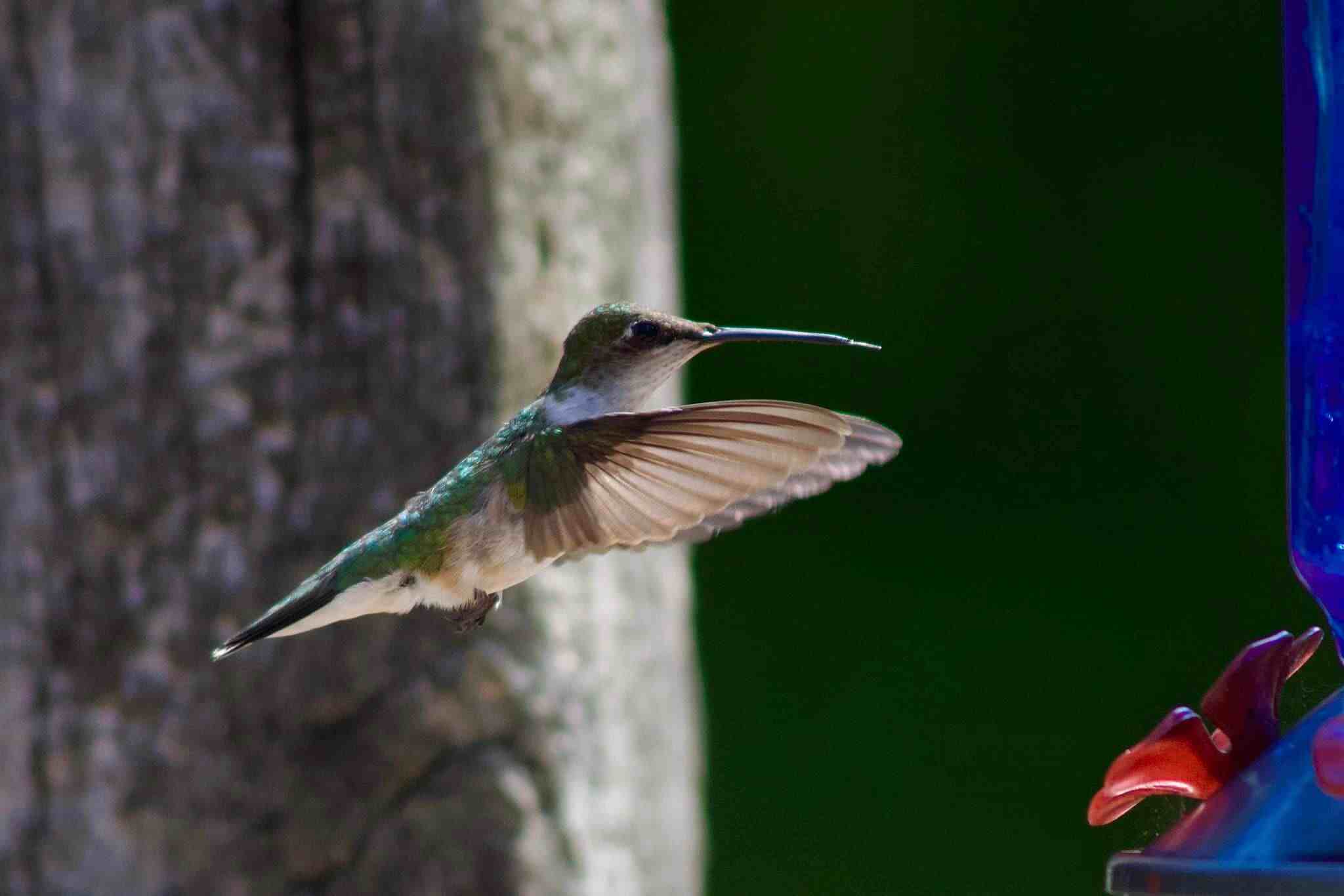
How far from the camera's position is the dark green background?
518cm

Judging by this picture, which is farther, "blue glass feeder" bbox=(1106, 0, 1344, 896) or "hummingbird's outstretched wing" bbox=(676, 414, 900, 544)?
"hummingbird's outstretched wing" bbox=(676, 414, 900, 544)

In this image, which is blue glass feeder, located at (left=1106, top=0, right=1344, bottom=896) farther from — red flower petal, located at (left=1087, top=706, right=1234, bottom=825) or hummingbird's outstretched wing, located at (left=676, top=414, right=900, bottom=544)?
hummingbird's outstretched wing, located at (left=676, top=414, right=900, bottom=544)

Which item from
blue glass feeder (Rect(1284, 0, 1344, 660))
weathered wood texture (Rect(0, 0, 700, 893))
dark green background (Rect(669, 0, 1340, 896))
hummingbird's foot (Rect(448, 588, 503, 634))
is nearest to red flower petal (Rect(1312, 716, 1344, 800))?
blue glass feeder (Rect(1284, 0, 1344, 660))

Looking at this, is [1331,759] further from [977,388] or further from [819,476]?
[977,388]

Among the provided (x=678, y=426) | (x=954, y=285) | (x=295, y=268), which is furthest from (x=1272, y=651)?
(x=954, y=285)

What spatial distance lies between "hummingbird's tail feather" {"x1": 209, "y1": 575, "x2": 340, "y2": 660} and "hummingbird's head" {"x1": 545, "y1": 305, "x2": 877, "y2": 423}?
354mm

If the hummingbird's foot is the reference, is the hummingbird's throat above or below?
above

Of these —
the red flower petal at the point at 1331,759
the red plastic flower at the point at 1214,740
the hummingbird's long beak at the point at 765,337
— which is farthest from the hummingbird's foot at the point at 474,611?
the red flower petal at the point at 1331,759

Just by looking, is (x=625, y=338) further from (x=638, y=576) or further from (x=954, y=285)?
(x=954, y=285)

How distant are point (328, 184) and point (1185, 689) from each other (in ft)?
11.5

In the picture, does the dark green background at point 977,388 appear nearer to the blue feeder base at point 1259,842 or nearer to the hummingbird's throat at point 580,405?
the hummingbird's throat at point 580,405

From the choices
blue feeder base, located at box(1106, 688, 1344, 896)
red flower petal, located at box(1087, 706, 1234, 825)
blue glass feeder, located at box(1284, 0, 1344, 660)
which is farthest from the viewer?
blue glass feeder, located at box(1284, 0, 1344, 660)

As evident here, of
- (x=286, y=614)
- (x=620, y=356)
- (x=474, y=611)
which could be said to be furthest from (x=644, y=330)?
(x=286, y=614)

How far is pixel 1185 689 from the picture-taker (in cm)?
504
